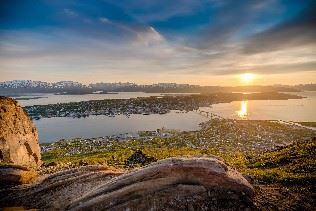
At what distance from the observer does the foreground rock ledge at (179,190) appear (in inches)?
498

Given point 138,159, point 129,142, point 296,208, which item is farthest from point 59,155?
point 296,208

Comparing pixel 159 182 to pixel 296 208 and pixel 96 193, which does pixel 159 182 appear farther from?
pixel 296 208

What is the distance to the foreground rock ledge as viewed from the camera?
1265 centimetres

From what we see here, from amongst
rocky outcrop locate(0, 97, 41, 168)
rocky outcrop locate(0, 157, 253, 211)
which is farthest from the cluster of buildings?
rocky outcrop locate(0, 157, 253, 211)

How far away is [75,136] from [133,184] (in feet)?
263

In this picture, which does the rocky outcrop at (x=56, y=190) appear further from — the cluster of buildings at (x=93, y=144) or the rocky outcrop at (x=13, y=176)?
the cluster of buildings at (x=93, y=144)

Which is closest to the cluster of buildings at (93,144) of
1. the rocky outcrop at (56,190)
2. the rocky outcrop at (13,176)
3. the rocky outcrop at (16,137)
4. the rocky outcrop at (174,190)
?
the rocky outcrop at (16,137)

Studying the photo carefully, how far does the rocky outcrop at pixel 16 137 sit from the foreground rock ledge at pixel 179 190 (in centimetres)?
1359

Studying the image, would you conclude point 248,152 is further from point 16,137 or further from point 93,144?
point 16,137

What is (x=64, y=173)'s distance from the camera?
59.6ft

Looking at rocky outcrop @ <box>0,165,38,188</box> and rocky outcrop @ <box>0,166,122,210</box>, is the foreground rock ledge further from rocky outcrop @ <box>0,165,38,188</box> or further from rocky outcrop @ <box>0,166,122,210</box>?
rocky outcrop @ <box>0,165,38,188</box>

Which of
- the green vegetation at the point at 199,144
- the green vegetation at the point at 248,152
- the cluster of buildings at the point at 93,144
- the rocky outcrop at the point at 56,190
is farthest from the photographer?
the cluster of buildings at the point at 93,144

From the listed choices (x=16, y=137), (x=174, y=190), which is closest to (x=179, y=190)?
(x=174, y=190)

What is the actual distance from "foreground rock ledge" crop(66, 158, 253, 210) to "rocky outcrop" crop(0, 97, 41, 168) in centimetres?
1359
